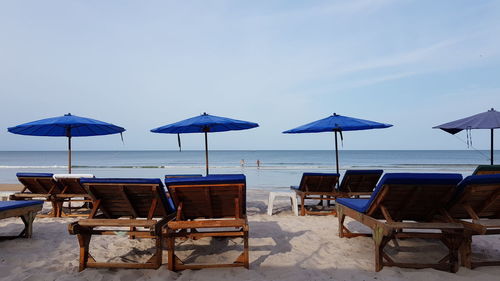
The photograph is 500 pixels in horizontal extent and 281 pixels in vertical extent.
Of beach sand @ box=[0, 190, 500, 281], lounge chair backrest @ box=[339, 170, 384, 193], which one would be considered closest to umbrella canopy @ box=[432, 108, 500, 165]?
lounge chair backrest @ box=[339, 170, 384, 193]

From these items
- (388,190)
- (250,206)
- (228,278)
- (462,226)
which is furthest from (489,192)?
(250,206)

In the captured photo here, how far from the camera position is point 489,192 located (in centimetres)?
316

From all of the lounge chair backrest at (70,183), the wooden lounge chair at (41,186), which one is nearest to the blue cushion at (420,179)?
the lounge chair backrest at (70,183)

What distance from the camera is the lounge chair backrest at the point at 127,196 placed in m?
3.14

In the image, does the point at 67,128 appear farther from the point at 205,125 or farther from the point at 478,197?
the point at 478,197

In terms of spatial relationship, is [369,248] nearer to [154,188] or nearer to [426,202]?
[426,202]

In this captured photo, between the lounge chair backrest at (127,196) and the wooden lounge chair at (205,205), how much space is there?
0.18m

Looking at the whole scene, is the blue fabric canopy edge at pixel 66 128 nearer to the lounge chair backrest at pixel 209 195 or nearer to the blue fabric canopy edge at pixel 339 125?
the lounge chair backrest at pixel 209 195

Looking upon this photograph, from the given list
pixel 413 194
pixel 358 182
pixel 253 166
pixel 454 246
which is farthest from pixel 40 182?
pixel 253 166

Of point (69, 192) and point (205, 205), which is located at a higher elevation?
point (205, 205)

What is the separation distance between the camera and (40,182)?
5.90 m

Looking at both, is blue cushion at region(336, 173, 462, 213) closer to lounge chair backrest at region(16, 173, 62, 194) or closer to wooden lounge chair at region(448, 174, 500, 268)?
wooden lounge chair at region(448, 174, 500, 268)

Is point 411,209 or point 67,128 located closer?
point 411,209

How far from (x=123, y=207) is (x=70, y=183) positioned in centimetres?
313
